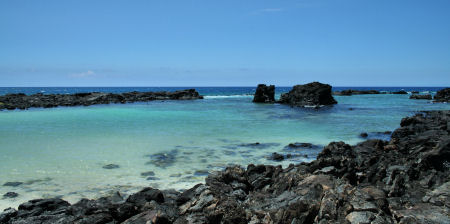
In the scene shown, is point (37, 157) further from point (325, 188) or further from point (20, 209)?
point (325, 188)

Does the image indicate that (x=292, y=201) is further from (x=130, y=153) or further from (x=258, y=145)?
(x=258, y=145)

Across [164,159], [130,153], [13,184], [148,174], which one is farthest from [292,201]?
[130,153]

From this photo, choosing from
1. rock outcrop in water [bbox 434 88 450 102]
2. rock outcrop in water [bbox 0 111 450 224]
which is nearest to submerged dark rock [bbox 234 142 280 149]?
rock outcrop in water [bbox 0 111 450 224]

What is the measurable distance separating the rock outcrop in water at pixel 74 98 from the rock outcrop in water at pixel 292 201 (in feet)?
144

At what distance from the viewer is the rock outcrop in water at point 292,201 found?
18.0 feet

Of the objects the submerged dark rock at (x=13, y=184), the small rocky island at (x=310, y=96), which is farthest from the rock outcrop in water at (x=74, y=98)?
the submerged dark rock at (x=13, y=184)

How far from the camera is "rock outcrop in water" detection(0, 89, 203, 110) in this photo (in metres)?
47.8

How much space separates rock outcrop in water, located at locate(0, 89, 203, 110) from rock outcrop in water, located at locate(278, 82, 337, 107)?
2825 cm

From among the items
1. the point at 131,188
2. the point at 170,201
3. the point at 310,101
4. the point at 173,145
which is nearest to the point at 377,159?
the point at 170,201

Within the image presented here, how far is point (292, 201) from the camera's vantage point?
6059mm

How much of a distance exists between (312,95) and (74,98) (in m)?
44.6

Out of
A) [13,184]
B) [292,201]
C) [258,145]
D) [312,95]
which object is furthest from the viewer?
[312,95]

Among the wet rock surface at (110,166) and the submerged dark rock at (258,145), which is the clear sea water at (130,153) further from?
the wet rock surface at (110,166)

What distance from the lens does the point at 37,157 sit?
14.2m
